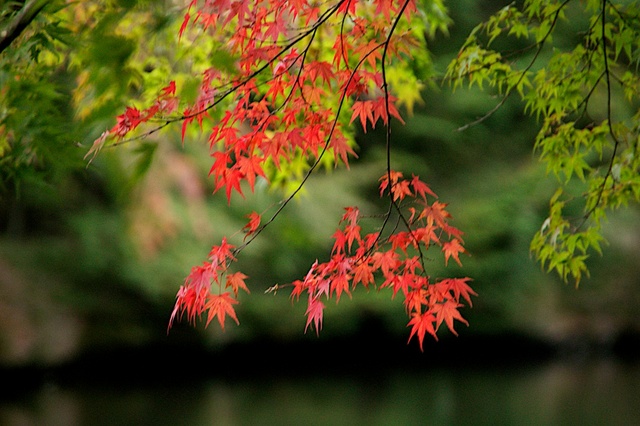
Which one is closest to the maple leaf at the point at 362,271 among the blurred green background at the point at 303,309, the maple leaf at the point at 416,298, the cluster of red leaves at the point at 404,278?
the cluster of red leaves at the point at 404,278

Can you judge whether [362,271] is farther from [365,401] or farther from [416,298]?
[365,401]

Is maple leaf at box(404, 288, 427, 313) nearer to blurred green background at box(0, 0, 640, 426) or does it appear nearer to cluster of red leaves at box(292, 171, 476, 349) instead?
cluster of red leaves at box(292, 171, 476, 349)

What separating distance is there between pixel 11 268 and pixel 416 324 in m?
6.25

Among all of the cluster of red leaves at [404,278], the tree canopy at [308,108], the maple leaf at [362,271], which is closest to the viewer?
the tree canopy at [308,108]

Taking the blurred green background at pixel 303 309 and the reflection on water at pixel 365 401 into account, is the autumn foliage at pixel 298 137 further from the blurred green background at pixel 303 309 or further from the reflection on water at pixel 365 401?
the reflection on water at pixel 365 401

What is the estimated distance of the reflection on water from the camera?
237 inches

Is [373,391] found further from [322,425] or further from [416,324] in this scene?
[416,324]

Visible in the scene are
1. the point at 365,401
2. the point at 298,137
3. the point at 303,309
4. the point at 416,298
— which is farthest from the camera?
the point at 303,309

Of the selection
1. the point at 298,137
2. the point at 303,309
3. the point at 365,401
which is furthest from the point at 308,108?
the point at 303,309

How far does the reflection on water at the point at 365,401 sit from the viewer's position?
6012mm

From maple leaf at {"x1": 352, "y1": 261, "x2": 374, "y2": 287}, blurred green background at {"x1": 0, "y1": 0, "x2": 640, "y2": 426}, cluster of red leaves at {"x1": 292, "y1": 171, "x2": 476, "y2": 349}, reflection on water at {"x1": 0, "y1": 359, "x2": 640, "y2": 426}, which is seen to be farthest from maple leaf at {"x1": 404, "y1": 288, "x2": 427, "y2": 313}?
reflection on water at {"x1": 0, "y1": 359, "x2": 640, "y2": 426}

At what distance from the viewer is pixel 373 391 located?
730 centimetres

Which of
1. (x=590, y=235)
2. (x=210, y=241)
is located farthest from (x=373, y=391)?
(x=590, y=235)

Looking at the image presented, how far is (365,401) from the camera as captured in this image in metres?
6.79
